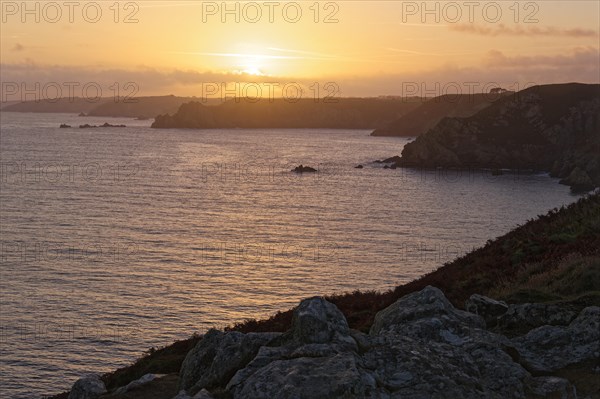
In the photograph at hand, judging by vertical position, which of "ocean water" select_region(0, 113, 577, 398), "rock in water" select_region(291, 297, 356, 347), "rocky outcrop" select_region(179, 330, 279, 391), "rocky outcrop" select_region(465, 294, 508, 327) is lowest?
"ocean water" select_region(0, 113, 577, 398)

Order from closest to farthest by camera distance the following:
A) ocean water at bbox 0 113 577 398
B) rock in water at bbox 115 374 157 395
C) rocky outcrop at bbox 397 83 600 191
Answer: rock in water at bbox 115 374 157 395
ocean water at bbox 0 113 577 398
rocky outcrop at bbox 397 83 600 191

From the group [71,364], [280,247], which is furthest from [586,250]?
[280,247]

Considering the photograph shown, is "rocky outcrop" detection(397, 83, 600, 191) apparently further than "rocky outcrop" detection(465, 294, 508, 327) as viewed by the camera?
Yes

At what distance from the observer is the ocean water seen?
150 ft

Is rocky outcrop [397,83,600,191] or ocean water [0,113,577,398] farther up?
rocky outcrop [397,83,600,191]

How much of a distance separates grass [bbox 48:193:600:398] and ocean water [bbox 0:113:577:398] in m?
16.7

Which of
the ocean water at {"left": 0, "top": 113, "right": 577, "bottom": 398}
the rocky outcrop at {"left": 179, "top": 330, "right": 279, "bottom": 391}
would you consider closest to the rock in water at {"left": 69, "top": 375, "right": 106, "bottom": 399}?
the rocky outcrop at {"left": 179, "top": 330, "right": 279, "bottom": 391}

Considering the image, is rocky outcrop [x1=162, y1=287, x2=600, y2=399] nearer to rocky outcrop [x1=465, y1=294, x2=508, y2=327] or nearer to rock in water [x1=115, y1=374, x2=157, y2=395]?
rocky outcrop [x1=465, y1=294, x2=508, y2=327]

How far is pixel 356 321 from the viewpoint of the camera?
25000 mm

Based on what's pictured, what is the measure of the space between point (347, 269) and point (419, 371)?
50.3 metres

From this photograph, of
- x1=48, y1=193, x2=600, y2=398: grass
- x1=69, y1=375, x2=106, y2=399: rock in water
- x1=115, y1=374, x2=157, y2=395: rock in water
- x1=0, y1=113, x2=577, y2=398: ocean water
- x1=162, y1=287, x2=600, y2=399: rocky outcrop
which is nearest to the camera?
x1=162, y1=287, x2=600, y2=399: rocky outcrop

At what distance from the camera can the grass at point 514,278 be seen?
19.6 m

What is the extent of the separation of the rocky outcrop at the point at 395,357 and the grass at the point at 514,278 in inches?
113

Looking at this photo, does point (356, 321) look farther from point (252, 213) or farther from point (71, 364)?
point (252, 213)
